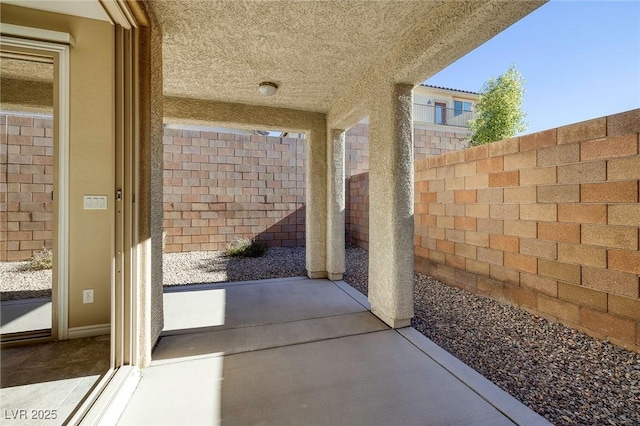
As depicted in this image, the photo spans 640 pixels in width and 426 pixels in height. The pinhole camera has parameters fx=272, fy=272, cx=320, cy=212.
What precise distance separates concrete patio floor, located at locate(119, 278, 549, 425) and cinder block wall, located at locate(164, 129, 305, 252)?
3430 mm

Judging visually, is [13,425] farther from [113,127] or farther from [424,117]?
[424,117]

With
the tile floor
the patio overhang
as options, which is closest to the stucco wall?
the patio overhang

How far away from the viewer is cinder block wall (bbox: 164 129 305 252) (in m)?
6.25

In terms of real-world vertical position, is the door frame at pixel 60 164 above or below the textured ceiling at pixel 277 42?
below

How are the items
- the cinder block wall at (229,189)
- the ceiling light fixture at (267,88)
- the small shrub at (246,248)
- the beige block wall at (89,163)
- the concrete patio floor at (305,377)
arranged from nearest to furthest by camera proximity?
the concrete patio floor at (305,377) → the beige block wall at (89,163) → the ceiling light fixture at (267,88) → the small shrub at (246,248) → the cinder block wall at (229,189)

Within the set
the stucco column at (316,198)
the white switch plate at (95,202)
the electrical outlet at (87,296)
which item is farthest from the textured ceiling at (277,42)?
the electrical outlet at (87,296)

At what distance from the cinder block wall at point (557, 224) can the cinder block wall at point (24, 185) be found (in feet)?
22.9

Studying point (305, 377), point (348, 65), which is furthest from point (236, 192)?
point (305, 377)

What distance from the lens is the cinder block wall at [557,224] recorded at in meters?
2.22

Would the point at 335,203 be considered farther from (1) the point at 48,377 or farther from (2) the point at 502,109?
(2) the point at 502,109

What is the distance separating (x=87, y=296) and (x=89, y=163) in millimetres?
1294

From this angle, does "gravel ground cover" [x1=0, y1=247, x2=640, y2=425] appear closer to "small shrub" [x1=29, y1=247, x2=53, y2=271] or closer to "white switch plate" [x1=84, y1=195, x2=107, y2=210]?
"small shrub" [x1=29, y1=247, x2=53, y2=271]

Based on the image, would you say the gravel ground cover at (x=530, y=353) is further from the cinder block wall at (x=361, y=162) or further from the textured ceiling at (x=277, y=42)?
the textured ceiling at (x=277, y=42)

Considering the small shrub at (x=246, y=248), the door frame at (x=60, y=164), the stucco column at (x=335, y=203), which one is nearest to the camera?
the door frame at (x=60, y=164)
